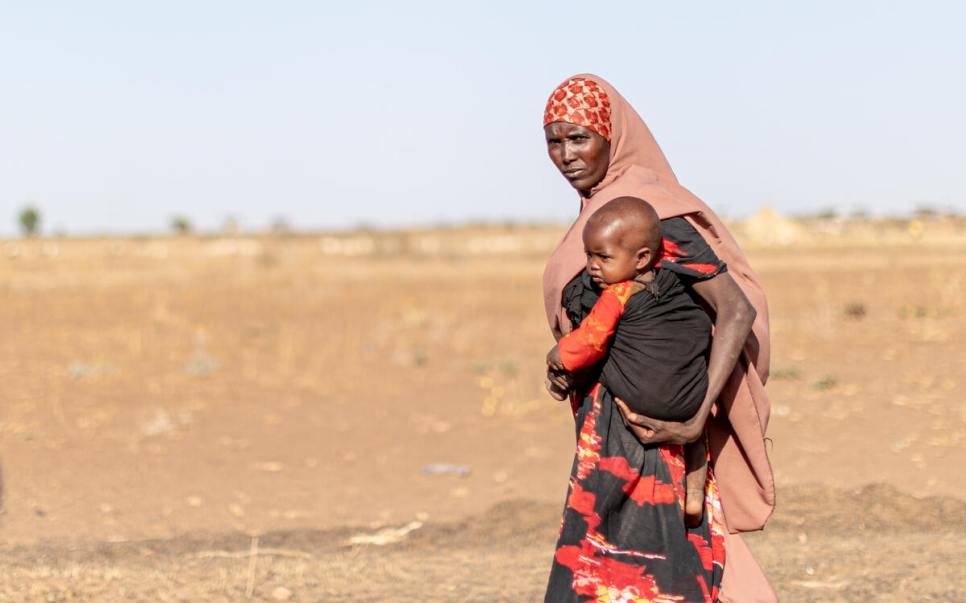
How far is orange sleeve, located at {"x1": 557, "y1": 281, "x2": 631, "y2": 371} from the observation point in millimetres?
2670

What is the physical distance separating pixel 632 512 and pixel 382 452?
600cm

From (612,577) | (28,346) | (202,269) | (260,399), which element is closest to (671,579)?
(612,577)

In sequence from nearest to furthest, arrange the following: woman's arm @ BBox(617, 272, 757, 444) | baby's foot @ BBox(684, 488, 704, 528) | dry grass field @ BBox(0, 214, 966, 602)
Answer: woman's arm @ BBox(617, 272, 757, 444) → baby's foot @ BBox(684, 488, 704, 528) → dry grass field @ BBox(0, 214, 966, 602)

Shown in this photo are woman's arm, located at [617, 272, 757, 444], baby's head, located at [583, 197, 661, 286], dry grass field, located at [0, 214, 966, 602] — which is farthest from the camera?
dry grass field, located at [0, 214, 966, 602]

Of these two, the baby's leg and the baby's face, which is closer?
the baby's face

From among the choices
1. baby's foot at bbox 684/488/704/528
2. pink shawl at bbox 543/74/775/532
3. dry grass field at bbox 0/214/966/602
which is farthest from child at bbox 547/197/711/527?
dry grass field at bbox 0/214/966/602

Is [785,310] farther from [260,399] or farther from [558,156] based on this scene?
[558,156]

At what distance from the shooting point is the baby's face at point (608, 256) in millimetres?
2621

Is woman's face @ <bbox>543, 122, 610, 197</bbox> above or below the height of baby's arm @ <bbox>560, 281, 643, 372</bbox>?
above

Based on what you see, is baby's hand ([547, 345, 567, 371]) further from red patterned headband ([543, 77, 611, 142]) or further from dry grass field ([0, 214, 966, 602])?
dry grass field ([0, 214, 966, 602])

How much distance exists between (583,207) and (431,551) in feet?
11.0

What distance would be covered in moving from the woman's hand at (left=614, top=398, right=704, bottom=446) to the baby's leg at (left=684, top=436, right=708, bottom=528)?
151mm

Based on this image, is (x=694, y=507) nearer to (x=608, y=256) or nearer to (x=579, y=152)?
(x=608, y=256)

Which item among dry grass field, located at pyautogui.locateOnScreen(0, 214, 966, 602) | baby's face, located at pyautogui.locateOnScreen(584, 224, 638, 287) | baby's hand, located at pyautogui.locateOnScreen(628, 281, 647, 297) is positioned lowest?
dry grass field, located at pyautogui.locateOnScreen(0, 214, 966, 602)
